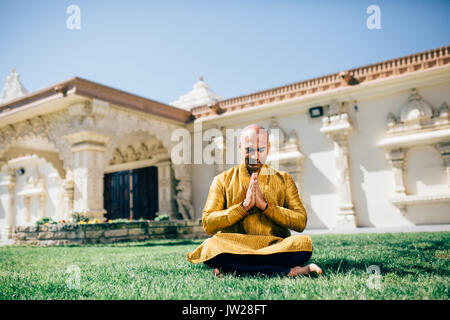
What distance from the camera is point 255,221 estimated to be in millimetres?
2475

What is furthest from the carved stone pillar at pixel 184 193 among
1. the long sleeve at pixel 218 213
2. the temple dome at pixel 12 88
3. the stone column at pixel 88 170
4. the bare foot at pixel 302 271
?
the temple dome at pixel 12 88

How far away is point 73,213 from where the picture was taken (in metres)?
8.28

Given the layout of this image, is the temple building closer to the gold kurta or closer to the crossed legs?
the gold kurta

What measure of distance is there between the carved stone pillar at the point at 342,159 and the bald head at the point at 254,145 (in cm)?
795

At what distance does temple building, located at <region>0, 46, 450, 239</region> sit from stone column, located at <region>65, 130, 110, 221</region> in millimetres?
26

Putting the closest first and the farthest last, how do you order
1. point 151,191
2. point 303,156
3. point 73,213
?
point 73,213 < point 303,156 < point 151,191

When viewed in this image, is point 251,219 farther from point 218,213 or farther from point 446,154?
point 446,154

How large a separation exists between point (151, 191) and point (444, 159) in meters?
9.49

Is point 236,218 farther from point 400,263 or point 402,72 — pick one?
point 402,72

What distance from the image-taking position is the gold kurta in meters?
2.28

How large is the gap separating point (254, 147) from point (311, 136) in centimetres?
863

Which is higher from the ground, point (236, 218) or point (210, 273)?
point (236, 218)

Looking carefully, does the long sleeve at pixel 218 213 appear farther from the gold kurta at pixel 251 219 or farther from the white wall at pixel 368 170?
the white wall at pixel 368 170
